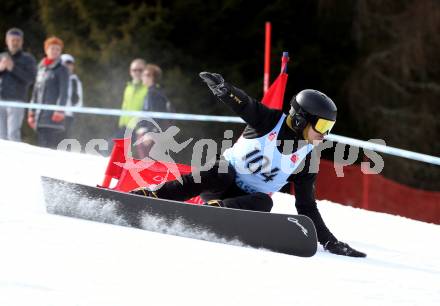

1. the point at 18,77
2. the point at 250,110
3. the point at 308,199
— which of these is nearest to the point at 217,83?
the point at 250,110

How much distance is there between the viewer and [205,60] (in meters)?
16.1

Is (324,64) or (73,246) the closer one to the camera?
(73,246)

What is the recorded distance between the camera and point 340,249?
5.48m

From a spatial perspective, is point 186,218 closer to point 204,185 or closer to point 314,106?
point 204,185

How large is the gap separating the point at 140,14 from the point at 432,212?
684 centimetres

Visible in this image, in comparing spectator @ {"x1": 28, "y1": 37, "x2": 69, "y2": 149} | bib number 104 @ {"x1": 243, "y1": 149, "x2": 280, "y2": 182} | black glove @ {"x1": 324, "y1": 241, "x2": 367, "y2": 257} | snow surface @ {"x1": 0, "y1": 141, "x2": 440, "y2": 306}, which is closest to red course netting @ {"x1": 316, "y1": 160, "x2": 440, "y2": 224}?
spectator @ {"x1": 28, "y1": 37, "x2": 69, "y2": 149}

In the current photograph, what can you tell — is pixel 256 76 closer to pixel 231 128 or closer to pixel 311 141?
pixel 231 128

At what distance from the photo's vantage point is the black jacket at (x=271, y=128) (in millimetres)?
5230

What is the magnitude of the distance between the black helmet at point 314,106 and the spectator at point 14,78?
508cm

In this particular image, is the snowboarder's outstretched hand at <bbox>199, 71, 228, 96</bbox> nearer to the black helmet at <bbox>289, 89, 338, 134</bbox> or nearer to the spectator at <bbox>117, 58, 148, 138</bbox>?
the black helmet at <bbox>289, 89, 338, 134</bbox>

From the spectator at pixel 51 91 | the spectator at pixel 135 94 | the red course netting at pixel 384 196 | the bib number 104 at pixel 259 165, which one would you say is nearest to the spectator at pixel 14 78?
the spectator at pixel 51 91

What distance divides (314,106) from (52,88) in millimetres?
4908

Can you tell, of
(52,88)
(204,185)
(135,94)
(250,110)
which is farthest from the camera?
(135,94)

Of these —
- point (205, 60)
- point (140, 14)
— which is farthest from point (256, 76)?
point (140, 14)
